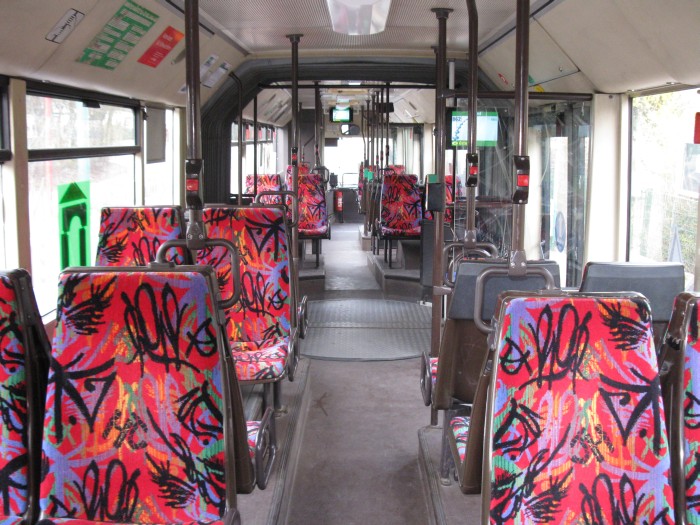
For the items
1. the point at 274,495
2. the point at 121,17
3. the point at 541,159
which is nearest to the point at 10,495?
the point at 274,495

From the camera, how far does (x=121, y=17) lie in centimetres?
399

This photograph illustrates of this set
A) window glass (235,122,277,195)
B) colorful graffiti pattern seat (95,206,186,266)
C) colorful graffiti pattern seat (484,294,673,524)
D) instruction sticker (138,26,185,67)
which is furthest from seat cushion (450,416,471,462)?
window glass (235,122,277,195)

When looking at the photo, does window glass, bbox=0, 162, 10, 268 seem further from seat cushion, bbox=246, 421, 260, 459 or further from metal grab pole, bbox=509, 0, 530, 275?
metal grab pole, bbox=509, 0, 530, 275

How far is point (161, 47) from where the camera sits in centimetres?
486

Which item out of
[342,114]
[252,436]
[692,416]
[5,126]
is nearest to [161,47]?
[5,126]

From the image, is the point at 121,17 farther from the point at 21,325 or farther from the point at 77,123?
the point at 21,325

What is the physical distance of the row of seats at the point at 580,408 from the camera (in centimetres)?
174

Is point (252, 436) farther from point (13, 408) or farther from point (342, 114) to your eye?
point (342, 114)

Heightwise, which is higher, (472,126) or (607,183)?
(472,126)

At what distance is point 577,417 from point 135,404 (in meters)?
1.08

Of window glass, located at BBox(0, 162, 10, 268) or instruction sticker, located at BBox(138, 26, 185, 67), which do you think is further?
instruction sticker, located at BBox(138, 26, 185, 67)

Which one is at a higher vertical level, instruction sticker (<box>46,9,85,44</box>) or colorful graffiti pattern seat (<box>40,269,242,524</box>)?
instruction sticker (<box>46,9,85,44</box>)

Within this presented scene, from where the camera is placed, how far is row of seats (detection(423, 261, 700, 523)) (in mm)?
1737

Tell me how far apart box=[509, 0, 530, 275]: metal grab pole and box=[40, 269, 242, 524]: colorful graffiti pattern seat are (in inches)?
39.9
